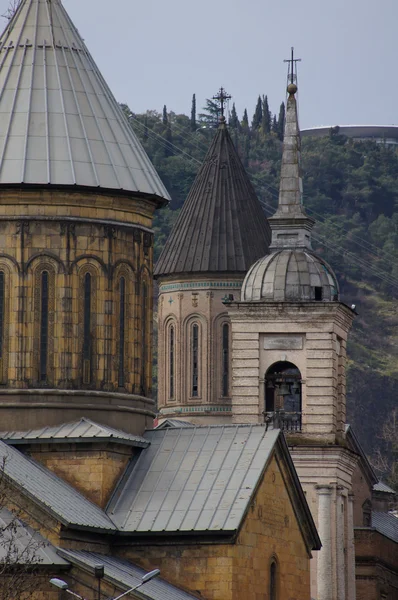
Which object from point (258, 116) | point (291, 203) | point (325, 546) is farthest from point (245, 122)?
point (325, 546)

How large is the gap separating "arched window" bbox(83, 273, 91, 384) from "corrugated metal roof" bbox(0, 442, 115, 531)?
6.60ft

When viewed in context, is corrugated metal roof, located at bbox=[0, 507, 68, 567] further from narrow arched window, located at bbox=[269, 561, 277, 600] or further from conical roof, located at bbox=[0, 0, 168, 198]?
conical roof, located at bbox=[0, 0, 168, 198]

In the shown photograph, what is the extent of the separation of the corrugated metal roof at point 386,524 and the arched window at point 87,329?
1019 inches

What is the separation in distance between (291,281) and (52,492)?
68.8 ft

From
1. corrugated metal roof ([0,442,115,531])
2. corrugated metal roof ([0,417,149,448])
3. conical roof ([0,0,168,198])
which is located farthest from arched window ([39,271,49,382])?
corrugated metal roof ([0,442,115,531])

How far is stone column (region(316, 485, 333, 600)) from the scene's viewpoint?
57.3 m

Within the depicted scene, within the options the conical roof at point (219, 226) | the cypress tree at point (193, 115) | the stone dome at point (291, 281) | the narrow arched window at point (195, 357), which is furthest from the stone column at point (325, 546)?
the cypress tree at point (193, 115)

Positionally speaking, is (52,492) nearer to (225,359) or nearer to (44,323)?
(44,323)

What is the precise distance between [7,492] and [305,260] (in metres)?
22.8

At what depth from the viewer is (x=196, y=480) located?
129 feet

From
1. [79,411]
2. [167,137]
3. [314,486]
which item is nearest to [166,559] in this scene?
[79,411]

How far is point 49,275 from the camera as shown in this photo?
40.8 m

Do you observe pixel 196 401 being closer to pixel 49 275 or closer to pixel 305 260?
pixel 305 260

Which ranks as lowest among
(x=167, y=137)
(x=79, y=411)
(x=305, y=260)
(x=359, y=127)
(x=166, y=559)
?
(x=166, y=559)
